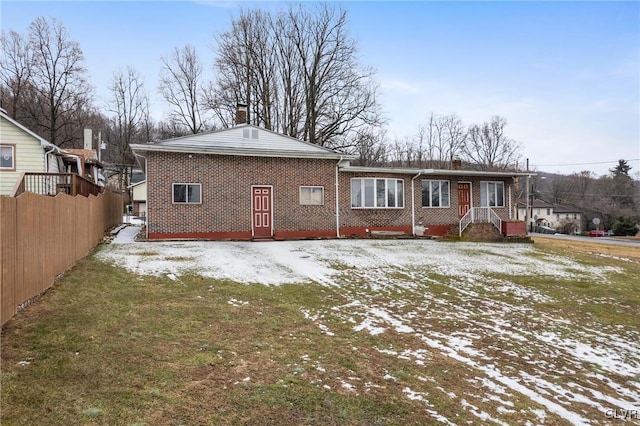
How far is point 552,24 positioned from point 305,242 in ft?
41.5

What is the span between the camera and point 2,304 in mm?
4465

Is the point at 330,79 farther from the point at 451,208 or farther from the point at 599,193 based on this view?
→ the point at 599,193

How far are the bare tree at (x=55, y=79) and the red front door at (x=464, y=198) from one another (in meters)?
32.5

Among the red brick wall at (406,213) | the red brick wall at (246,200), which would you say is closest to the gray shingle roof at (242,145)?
the red brick wall at (246,200)

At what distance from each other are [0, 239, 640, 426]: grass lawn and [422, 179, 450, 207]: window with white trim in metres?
9.78

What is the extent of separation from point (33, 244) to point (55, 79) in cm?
3522

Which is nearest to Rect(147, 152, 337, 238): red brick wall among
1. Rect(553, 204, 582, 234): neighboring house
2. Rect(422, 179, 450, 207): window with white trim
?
Rect(422, 179, 450, 207): window with white trim

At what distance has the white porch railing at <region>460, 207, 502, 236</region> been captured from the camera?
65.0 feet

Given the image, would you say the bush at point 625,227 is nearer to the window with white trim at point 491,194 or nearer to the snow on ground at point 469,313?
the window with white trim at point 491,194

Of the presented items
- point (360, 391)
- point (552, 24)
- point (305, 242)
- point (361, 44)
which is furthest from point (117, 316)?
point (361, 44)

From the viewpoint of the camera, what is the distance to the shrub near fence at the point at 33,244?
459 cm

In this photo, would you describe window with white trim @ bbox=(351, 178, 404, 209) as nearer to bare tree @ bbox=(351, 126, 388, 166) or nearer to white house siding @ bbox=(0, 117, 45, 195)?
white house siding @ bbox=(0, 117, 45, 195)

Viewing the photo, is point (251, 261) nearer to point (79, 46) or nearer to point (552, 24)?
point (552, 24)

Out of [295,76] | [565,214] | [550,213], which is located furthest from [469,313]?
[565,214]
